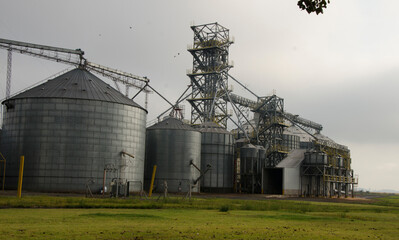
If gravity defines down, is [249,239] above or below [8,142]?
below

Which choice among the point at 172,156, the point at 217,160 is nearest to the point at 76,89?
the point at 172,156

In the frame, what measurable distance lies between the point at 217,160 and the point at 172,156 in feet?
42.5

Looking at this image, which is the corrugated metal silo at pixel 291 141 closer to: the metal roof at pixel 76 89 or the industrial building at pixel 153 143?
the industrial building at pixel 153 143

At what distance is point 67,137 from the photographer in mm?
64938

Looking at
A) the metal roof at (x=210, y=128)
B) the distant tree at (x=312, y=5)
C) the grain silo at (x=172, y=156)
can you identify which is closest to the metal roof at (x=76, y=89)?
the grain silo at (x=172, y=156)

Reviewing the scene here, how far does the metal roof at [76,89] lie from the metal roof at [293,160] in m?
35.6

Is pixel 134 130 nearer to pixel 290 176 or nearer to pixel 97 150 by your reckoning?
pixel 97 150

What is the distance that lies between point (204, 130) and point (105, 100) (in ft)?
96.9

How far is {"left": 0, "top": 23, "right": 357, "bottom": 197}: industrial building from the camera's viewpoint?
212 feet

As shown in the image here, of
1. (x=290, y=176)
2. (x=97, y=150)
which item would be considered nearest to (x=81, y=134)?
(x=97, y=150)

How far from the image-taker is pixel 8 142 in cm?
6656

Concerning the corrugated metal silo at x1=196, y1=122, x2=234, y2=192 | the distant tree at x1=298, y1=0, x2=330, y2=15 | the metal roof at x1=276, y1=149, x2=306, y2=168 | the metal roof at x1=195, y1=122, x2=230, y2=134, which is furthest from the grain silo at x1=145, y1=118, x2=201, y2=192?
the distant tree at x1=298, y1=0, x2=330, y2=15

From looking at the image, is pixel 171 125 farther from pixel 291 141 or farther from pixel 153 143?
pixel 291 141

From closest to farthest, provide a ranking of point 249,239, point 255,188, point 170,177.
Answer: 1. point 249,239
2. point 170,177
3. point 255,188
